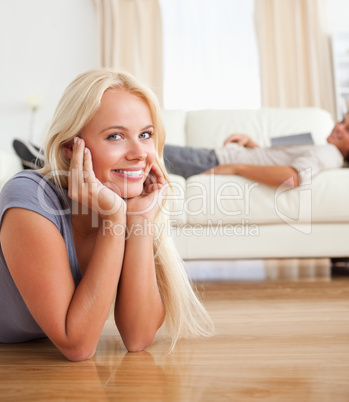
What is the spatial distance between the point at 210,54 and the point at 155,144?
414 cm

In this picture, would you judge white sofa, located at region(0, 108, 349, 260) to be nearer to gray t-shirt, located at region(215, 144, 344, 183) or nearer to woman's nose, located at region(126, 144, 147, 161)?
gray t-shirt, located at region(215, 144, 344, 183)

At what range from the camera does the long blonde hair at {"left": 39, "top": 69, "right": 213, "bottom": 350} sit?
1.08m

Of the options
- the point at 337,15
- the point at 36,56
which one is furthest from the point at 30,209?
the point at 337,15

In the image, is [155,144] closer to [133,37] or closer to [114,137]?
[114,137]

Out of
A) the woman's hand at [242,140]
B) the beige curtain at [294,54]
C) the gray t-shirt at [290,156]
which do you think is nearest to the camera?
the gray t-shirt at [290,156]

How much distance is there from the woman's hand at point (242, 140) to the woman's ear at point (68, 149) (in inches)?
73.9

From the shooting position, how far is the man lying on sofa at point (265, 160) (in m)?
2.29

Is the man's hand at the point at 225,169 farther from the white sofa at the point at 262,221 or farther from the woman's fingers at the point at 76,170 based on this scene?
the woman's fingers at the point at 76,170

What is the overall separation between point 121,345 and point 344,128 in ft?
7.06

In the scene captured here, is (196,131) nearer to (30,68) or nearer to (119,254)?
(119,254)

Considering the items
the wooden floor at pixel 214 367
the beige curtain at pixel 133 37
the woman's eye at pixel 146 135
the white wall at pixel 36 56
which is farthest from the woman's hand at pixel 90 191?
the white wall at pixel 36 56

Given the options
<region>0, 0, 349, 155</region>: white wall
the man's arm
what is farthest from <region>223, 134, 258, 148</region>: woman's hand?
<region>0, 0, 349, 155</region>: white wall

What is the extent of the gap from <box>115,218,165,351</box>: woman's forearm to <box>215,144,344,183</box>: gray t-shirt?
56.7 inches

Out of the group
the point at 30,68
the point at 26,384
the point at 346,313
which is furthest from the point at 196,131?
the point at 30,68
